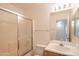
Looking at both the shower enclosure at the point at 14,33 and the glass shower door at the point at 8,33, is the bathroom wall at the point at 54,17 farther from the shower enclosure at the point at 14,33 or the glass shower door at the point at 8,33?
the glass shower door at the point at 8,33

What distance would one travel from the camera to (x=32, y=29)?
1302 mm

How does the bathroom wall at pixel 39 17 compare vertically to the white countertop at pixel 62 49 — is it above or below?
above

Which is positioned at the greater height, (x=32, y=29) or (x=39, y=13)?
(x=39, y=13)

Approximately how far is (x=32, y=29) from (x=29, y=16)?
0.51 ft

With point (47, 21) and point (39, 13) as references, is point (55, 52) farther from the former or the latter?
point (39, 13)

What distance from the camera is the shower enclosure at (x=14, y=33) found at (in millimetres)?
1233

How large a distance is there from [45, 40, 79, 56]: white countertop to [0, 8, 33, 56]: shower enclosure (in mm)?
239

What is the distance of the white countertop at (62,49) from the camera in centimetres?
124

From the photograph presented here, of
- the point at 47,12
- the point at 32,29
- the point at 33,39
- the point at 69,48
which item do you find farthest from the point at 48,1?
the point at 69,48

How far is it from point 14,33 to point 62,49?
1.94 feet

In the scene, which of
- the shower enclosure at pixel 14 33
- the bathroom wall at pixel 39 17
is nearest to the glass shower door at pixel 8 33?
the shower enclosure at pixel 14 33

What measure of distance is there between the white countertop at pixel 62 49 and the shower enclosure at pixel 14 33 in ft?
0.78

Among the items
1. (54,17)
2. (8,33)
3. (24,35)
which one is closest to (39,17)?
(54,17)

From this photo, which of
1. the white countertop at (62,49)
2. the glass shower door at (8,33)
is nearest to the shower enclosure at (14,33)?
the glass shower door at (8,33)
